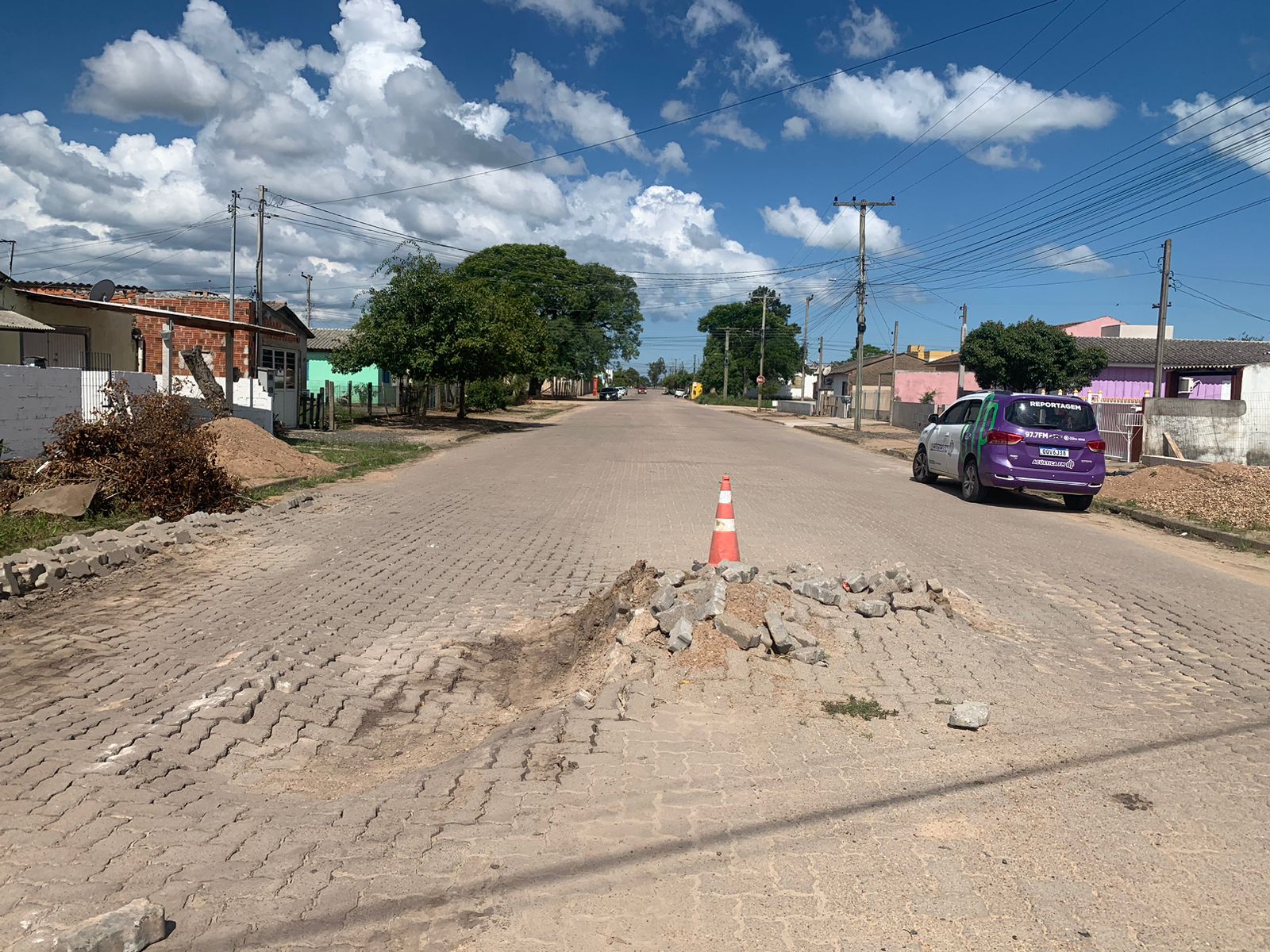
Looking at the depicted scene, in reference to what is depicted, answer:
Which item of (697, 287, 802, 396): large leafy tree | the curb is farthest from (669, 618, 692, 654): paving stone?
(697, 287, 802, 396): large leafy tree

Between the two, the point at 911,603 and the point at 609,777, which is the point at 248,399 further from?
the point at 609,777

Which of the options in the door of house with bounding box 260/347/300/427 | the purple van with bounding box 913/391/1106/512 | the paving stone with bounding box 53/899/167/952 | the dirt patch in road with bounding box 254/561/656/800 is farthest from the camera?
the door of house with bounding box 260/347/300/427

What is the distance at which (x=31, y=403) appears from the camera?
41.5 feet

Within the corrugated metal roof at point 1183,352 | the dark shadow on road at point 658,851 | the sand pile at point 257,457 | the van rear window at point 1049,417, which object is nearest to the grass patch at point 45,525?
the sand pile at point 257,457

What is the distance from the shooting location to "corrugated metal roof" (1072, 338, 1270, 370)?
1668 inches

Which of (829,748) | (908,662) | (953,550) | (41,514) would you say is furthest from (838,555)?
(41,514)

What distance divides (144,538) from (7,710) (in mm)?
3887

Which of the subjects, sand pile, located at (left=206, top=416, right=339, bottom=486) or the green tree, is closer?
sand pile, located at (left=206, top=416, right=339, bottom=486)

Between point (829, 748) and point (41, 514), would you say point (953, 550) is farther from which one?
point (41, 514)

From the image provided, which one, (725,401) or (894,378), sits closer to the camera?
(894,378)

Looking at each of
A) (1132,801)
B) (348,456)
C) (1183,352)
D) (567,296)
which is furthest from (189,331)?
(1183,352)

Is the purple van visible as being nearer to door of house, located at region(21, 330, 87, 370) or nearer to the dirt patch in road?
the dirt patch in road

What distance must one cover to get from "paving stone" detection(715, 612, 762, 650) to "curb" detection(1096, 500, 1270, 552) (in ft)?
28.4

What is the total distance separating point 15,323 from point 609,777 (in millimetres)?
17961
